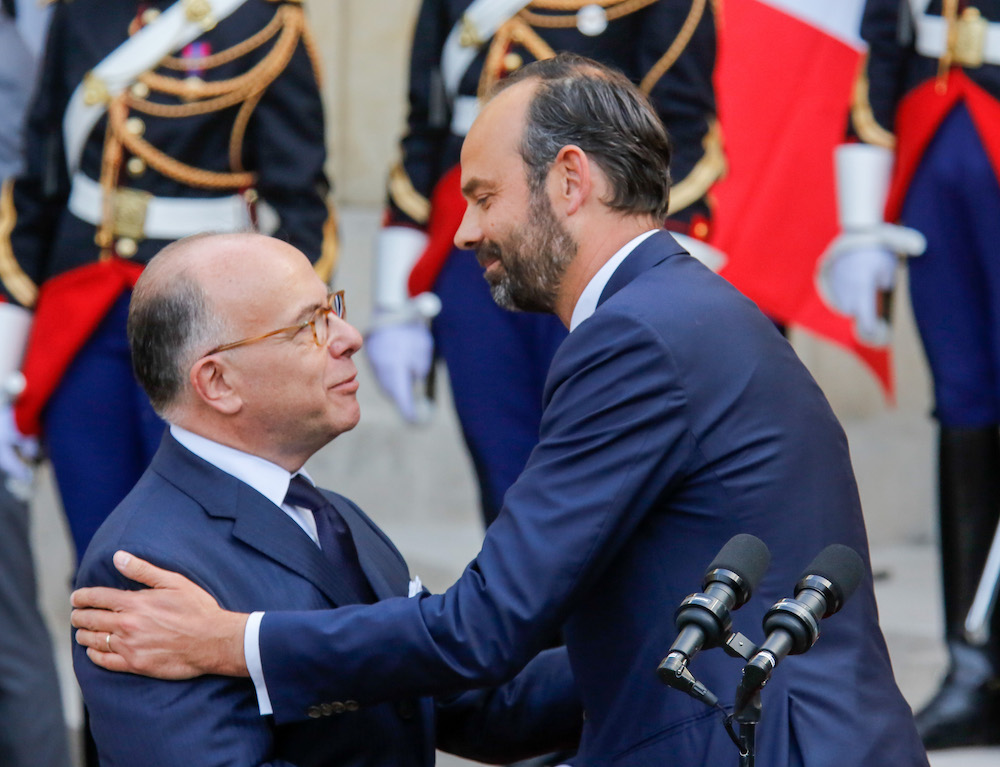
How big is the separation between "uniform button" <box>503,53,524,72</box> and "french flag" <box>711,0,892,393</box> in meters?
0.61

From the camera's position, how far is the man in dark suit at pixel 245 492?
6.15 feet

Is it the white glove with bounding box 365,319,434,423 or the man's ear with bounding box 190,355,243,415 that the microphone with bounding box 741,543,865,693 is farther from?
the white glove with bounding box 365,319,434,423

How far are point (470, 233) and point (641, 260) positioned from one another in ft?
0.84

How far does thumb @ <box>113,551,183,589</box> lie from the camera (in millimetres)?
1861

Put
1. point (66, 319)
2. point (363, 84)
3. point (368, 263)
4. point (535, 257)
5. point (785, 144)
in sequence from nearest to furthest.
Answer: point (535, 257) < point (66, 319) < point (785, 144) < point (368, 263) < point (363, 84)

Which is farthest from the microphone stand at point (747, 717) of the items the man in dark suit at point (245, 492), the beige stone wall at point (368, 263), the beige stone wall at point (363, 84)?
the beige stone wall at point (363, 84)

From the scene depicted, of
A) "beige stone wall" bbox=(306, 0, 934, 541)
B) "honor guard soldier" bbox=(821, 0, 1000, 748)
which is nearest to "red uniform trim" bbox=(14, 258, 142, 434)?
"honor guard soldier" bbox=(821, 0, 1000, 748)

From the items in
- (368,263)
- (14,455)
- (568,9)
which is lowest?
(368,263)

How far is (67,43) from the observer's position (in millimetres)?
3262

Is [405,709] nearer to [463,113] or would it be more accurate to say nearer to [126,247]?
[126,247]

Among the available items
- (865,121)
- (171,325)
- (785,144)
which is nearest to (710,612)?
(171,325)

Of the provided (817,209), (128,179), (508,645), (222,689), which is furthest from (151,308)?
(817,209)

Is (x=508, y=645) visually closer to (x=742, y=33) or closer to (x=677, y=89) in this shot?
(x=677, y=89)

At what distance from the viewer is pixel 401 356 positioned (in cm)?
344
